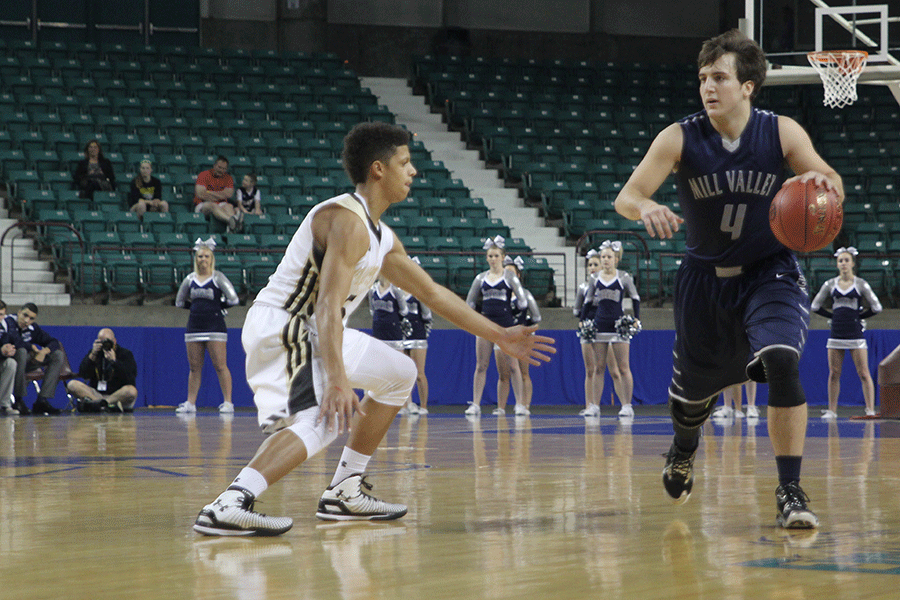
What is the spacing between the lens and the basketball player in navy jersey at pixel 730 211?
448cm

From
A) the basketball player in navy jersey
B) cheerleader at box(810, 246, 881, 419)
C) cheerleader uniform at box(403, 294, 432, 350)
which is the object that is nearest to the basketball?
the basketball player in navy jersey

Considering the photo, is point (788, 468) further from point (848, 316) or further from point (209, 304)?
point (209, 304)

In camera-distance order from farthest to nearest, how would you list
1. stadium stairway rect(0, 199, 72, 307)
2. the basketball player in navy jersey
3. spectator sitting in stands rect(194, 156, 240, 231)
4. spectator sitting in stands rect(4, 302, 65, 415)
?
spectator sitting in stands rect(194, 156, 240, 231)
stadium stairway rect(0, 199, 72, 307)
spectator sitting in stands rect(4, 302, 65, 415)
the basketball player in navy jersey

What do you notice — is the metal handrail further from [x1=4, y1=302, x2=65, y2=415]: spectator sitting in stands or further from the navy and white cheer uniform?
the navy and white cheer uniform

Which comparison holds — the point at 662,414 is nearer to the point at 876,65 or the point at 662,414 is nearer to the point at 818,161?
the point at 876,65

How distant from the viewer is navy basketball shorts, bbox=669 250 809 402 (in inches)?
173

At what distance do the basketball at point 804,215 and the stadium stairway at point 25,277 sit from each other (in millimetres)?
13281

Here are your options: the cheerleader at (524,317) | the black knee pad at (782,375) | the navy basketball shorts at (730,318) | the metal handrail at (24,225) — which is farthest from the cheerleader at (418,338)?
the black knee pad at (782,375)

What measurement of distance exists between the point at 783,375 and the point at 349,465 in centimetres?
176

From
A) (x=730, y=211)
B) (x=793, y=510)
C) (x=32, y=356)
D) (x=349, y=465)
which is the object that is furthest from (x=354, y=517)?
(x=32, y=356)

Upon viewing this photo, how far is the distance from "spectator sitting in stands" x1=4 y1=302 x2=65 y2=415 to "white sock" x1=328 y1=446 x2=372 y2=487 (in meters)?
10.6

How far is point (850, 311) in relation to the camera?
1395 cm

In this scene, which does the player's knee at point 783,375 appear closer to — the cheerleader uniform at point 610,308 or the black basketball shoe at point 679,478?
the black basketball shoe at point 679,478

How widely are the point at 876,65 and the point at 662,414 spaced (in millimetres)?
5113
